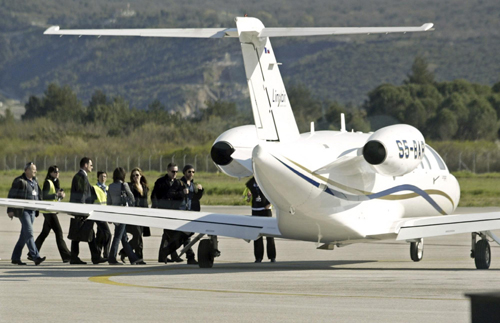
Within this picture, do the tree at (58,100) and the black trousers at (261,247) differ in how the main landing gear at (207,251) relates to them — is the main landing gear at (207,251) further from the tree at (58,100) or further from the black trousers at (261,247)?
the tree at (58,100)

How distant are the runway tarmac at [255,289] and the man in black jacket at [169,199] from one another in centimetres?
47

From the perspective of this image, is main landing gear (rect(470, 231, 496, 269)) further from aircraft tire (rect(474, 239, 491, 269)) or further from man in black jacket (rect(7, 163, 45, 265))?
man in black jacket (rect(7, 163, 45, 265))

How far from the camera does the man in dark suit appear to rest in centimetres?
2175

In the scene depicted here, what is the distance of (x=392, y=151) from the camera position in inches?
698

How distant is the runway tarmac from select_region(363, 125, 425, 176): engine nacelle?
2145 mm

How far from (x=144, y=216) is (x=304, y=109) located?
8127cm

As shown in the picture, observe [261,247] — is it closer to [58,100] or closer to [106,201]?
[106,201]

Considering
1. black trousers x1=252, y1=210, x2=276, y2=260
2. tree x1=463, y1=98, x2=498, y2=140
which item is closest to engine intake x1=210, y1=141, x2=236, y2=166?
black trousers x1=252, y1=210, x2=276, y2=260

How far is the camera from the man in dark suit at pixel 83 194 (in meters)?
21.8

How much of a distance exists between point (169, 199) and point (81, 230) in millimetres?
2217

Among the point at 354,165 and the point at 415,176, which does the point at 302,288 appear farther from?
the point at 415,176

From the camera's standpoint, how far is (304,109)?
10044 cm

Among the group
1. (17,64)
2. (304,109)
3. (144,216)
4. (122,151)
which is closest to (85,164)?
(144,216)

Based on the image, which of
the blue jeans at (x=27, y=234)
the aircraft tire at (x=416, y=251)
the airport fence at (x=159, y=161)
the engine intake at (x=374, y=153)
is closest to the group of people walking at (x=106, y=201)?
the blue jeans at (x=27, y=234)
